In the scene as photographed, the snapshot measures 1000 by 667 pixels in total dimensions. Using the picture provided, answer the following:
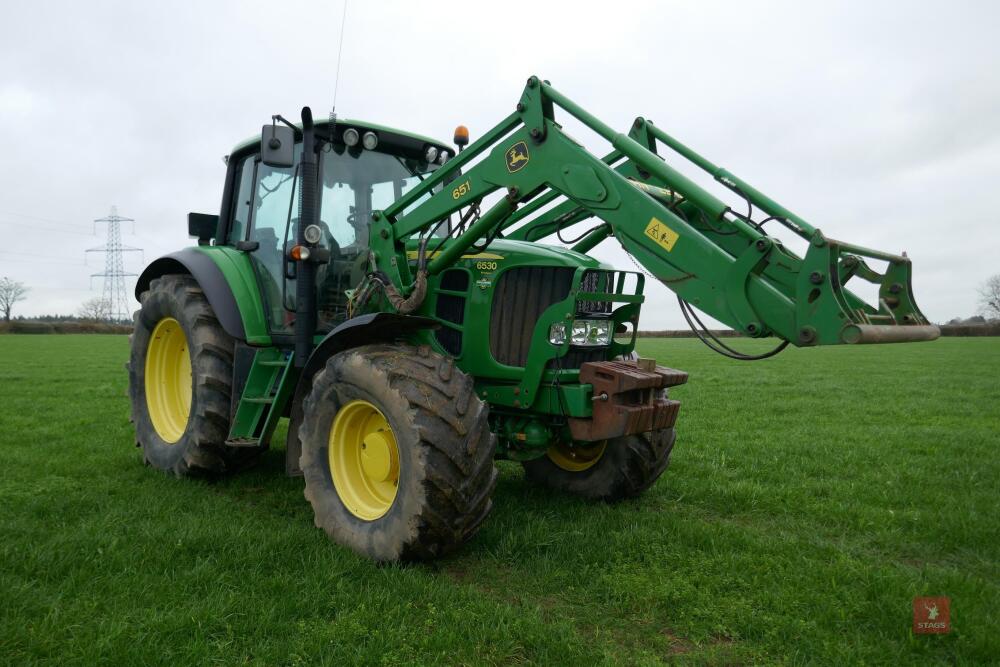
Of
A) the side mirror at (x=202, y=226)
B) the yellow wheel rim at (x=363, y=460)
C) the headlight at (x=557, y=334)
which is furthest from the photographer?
the side mirror at (x=202, y=226)

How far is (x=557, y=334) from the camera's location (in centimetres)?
441

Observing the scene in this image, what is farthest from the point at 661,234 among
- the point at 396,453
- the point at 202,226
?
the point at 202,226

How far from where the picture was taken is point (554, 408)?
14.5 feet

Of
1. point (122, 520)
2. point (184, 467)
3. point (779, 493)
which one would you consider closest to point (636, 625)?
point (779, 493)

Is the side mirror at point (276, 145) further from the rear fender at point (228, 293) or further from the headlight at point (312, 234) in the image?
the rear fender at point (228, 293)

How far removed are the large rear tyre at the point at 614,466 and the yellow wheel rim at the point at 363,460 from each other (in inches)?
64.4

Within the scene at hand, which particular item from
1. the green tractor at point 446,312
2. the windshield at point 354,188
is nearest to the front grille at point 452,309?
the green tractor at point 446,312

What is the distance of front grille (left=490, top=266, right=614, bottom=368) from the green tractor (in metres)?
0.01

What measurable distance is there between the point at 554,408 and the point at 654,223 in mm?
1280

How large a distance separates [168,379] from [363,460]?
2.90m

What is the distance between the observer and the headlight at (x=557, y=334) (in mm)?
4402

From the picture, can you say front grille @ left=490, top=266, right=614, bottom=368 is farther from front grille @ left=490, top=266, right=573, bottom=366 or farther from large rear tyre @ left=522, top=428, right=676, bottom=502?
large rear tyre @ left=522, top=428, right=676, bottom=502

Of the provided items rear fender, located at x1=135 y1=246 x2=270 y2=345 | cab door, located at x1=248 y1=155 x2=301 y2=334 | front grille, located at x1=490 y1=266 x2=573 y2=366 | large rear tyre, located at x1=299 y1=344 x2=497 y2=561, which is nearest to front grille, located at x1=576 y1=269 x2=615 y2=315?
front grille, located at x1=490 y1=266 x2=573 y2=366

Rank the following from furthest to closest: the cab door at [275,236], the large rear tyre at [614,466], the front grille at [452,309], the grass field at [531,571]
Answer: the cab door at [275,236] < the large rear tyre at [614,466] < the front grille at [452,309] < the grass field at [531,571]
